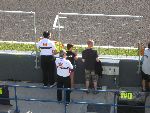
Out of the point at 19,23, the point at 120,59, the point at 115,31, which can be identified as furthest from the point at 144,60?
the point at 19,23

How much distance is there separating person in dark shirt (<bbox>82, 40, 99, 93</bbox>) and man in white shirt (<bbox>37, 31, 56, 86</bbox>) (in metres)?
1.11

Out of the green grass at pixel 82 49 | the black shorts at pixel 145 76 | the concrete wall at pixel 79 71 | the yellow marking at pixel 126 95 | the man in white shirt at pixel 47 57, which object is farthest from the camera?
the green grass at pixel 82 49

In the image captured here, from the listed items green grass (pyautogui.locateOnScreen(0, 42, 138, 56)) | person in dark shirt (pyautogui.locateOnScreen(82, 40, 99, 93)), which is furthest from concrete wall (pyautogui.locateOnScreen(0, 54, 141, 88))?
green grass (pyautogui.locateOnScreen(0, 42, 138, 56))

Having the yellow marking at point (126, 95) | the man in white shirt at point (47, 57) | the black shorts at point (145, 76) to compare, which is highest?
the man in white shirt at point (47, 57)

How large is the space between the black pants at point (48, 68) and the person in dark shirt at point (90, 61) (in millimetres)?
1158

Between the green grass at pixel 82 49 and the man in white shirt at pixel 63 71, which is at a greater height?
the green grass at pixel 82 49

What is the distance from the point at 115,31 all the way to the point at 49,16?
11.7 ft

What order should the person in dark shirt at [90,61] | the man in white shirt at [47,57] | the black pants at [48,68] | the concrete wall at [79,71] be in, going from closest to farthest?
the person in dark shirt at [90,61]
the man in white shirt at [47,57]
the black pants at [48,68]
the concrete wall at [79,71]

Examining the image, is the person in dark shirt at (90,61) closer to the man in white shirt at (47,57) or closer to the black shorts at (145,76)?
the man in white shirt at (47,57)

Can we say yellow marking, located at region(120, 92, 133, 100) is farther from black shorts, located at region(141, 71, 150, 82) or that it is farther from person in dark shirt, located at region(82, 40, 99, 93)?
person in dark shirt, located at region(82, 40, 99, 93)

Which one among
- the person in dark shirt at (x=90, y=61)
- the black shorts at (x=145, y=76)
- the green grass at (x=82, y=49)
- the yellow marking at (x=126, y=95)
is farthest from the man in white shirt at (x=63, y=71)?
the black shorts at (x=145, y=76)

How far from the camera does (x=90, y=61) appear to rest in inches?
631

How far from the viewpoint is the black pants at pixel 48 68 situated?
54.1 feet

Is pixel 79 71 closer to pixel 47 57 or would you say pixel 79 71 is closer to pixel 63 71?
pixel 47 57
